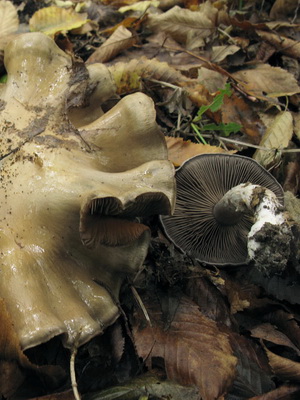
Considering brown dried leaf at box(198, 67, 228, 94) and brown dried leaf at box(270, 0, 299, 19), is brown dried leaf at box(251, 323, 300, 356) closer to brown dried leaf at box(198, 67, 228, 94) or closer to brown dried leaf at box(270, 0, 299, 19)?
brown dried leaf at box(198, 67, 228, 94)

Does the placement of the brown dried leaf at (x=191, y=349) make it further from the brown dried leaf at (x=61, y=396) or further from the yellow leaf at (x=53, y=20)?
the yellow leaf at (x=53, y=20)

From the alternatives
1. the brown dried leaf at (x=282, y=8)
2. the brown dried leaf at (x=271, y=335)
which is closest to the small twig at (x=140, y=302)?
the brown dried leaf at (x=271, y=335)

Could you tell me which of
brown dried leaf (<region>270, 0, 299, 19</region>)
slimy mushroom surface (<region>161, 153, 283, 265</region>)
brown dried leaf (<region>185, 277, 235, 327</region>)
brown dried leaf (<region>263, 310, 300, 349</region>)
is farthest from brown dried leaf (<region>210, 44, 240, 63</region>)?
brown dried leaf (<region>263, 310, 300, 349</region>)

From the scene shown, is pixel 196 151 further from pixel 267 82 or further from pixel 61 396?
pixel 61 396

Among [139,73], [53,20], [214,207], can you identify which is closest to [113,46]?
[139,73]

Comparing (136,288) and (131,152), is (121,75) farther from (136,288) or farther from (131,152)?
(136,288)

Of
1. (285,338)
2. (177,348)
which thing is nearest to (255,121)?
(285,338)
